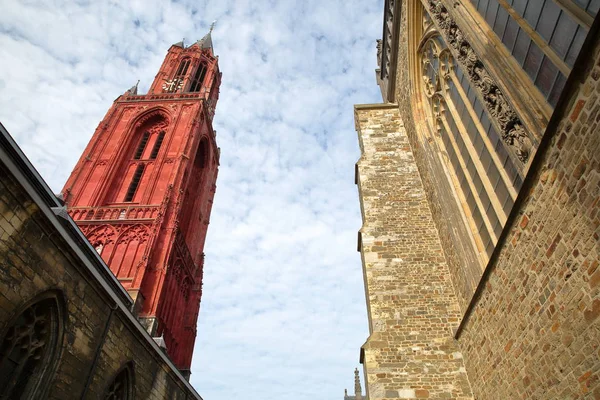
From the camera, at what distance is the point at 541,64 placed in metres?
4.64

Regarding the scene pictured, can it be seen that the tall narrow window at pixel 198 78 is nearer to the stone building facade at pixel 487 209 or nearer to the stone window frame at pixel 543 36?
the stone building facade at pixel 487 209

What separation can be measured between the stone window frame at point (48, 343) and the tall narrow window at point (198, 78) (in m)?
27.2

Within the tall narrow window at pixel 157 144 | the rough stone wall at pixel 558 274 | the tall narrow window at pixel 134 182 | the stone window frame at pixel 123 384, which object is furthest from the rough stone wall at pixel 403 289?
the tall narrow window at pixel 157 144

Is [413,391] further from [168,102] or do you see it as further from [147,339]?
[168,102]

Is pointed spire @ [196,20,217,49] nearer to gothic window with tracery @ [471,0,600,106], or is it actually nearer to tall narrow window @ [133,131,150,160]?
tall narrow window @ [133,131,150,160]

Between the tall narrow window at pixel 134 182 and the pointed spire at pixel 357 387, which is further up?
the tall narrow window at pixel 134 182

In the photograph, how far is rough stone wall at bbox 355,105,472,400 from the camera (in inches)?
257

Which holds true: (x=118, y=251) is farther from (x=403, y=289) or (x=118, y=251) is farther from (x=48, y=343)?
(x=403, y=289)

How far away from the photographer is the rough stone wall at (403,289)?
6.52 metres

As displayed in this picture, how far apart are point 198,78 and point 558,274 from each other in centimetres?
3254

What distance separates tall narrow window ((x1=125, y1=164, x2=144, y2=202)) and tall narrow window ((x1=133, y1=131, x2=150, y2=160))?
1265 mm

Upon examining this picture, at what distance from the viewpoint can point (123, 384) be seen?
864 cm

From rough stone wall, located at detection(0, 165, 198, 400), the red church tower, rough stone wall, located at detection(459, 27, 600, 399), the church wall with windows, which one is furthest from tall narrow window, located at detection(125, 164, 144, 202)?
rough stone wall, located at detection(459, 27, 600, 399)

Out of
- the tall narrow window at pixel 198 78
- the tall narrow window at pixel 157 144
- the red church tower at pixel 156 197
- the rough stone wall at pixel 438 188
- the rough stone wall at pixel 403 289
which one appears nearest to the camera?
the rough stone wall at pixel 403 289
